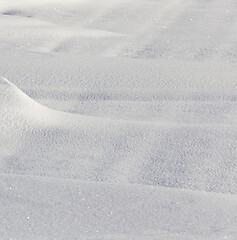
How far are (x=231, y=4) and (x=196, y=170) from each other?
2.36 m

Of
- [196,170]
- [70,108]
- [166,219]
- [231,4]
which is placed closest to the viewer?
[166,219]

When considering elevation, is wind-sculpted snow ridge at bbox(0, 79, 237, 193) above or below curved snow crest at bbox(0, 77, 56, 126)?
below

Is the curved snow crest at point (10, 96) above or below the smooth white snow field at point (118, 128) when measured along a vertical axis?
above

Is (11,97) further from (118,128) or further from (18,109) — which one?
(118,128)

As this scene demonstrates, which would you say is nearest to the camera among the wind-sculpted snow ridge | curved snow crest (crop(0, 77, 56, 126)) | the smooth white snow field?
the smooth white snow field

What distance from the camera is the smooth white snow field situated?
1.51 meters

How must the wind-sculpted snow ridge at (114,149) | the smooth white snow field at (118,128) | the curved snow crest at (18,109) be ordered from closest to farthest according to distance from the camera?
the smooth white snow field at (118,128) < the wind-sculpted snow ridge at (114,149) < the curved snow crest at (18,109)

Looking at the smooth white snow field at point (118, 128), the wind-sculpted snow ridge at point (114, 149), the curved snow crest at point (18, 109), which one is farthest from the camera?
the curved snow crest at point (18, 109)

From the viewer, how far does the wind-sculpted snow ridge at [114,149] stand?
184 cm

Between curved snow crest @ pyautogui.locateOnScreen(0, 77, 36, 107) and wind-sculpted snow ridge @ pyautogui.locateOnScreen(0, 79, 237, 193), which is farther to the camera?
curved snow crest @ pyautogui.locateOnScreen(0, 77, 36, 107)

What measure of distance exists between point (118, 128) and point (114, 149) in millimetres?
144

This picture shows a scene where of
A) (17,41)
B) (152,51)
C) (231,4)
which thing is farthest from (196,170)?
(231,4)

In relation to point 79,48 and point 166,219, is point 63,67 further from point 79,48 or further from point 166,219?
point 166,219

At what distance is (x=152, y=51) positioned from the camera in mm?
2996
